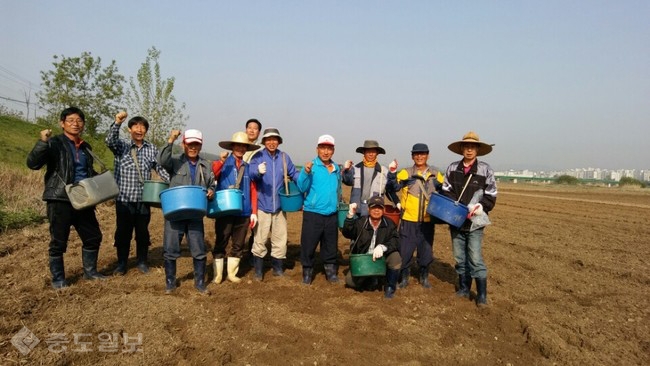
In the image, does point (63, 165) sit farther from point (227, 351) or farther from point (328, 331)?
point (328, 331)

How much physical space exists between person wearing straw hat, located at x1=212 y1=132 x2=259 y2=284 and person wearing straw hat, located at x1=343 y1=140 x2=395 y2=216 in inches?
52.4

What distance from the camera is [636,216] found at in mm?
15180

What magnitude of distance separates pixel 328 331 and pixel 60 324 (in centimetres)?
246

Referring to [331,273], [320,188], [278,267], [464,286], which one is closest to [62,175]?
[278,267]

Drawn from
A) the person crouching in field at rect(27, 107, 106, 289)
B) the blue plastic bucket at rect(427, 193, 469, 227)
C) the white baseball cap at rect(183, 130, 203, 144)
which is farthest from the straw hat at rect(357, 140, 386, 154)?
the person crouching in field at rect(27, 107, 106, 289)

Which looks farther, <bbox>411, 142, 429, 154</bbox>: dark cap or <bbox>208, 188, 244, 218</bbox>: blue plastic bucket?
<bbox>411, 142, 429, 154</bbox>: dark cap

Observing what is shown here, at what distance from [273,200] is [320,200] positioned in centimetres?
65

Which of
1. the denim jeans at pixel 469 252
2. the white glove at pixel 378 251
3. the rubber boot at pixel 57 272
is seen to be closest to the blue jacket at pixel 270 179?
the white glove at pixel 378 251

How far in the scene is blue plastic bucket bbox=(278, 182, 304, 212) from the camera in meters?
5.21

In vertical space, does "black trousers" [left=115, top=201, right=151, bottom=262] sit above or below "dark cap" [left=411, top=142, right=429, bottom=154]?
below

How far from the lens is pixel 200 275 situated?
15.4 feet

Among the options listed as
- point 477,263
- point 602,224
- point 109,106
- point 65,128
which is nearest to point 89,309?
point 65,128

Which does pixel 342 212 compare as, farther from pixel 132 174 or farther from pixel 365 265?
pixel 132 174

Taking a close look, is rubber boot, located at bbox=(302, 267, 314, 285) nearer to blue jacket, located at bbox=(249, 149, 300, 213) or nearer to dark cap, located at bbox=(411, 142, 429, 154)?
blue jacket, located at bbox=(249, 149, 300, 213)
